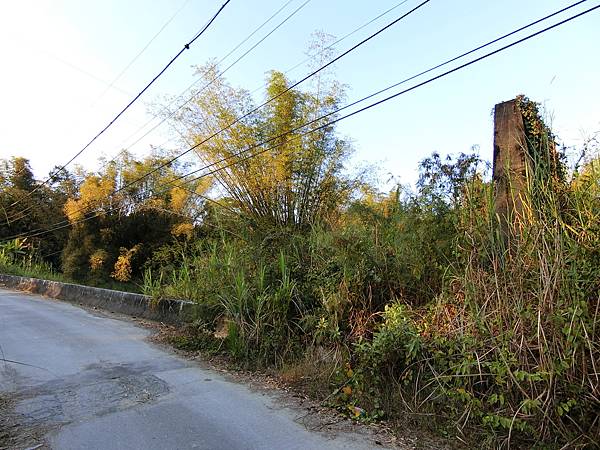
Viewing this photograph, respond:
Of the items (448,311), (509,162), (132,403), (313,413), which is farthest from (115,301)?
(509,162)

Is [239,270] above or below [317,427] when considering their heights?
above

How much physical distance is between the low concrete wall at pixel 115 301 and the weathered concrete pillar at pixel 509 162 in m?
4.64

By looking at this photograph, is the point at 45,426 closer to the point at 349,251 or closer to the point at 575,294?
the point at 349,251

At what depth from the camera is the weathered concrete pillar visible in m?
3.64

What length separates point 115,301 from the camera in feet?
30.3

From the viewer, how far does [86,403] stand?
3637 mm

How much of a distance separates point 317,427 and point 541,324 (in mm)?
1792

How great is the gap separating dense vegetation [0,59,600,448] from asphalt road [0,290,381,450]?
615mm

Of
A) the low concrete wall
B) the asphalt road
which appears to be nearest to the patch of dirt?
the asphalt road

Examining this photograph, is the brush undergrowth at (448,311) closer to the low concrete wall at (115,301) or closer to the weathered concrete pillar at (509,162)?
the weathered concrete pillar at (509,162)

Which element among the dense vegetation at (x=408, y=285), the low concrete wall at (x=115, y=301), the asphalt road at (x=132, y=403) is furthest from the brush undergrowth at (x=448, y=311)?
the low concrete wall at (x=115, y=301)

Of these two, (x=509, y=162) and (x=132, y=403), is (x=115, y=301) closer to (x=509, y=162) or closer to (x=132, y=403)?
(x=132, y=403)

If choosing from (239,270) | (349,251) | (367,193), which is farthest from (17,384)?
(367,193)

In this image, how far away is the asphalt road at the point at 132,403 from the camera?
118 inches
